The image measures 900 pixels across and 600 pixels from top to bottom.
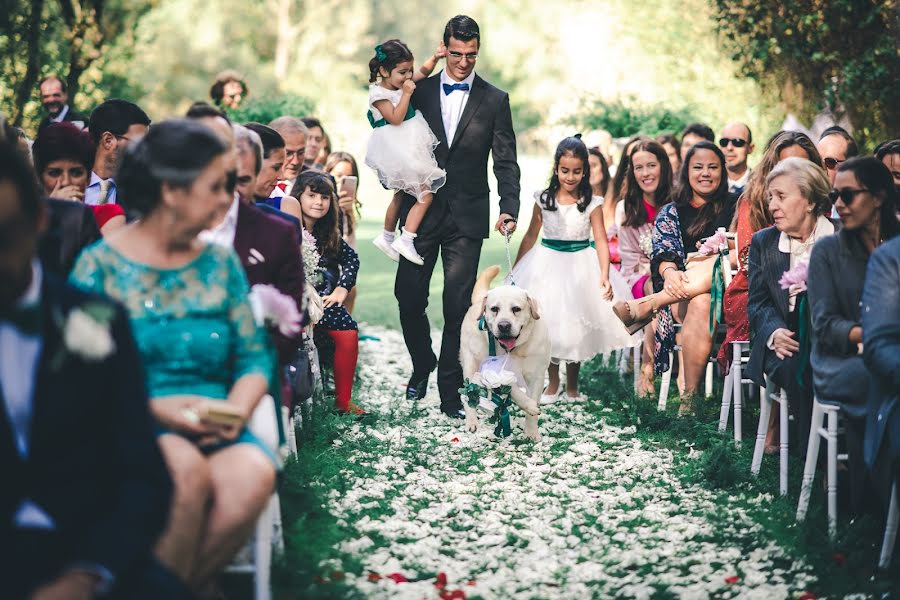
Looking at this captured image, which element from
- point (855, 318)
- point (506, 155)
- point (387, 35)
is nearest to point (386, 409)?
point (506, 155)

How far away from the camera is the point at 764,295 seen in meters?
6.53

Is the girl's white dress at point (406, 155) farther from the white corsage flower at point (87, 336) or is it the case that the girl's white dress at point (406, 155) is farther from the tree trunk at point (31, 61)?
the tree trunk at point (31, 61)

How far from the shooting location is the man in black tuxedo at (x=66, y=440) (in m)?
2.94

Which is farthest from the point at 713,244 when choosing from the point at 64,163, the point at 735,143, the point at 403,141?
the point at 64,163

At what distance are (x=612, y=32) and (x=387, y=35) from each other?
1094 inches

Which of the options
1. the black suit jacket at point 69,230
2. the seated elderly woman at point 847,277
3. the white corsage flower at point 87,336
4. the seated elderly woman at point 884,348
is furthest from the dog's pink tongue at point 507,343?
the white corsage flower at point 87,336

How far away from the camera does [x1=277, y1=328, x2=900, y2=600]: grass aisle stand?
16.3 feet

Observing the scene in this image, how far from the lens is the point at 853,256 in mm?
5523

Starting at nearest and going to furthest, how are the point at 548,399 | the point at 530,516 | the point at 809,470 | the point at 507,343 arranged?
the point at 809,470 < the point at 530,516 < the point at 507,343 < the point at 548,399

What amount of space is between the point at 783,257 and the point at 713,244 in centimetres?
137

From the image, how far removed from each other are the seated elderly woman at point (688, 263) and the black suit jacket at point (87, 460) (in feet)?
18.1

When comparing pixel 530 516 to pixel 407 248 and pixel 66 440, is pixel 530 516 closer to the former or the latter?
pixel 407 248

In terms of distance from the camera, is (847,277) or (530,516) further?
(530,516)

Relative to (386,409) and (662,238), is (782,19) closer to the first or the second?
(662,238)
